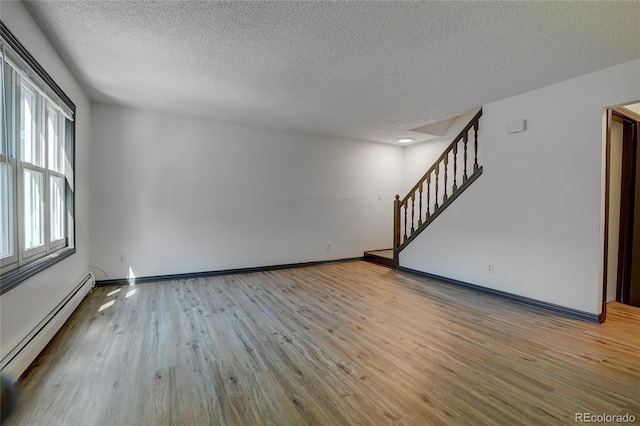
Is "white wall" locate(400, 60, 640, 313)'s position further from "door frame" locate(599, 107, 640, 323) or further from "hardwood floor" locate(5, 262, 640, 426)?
"door frame" locate(599, 107, 640, 323)

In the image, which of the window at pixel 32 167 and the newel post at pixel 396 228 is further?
the newel post at pixel 396 228

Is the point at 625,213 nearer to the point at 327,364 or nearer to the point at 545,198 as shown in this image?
the point at 545,198

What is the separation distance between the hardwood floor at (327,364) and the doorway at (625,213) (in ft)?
0.91

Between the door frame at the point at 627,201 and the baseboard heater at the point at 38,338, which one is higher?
the door frame at the point at 627,201

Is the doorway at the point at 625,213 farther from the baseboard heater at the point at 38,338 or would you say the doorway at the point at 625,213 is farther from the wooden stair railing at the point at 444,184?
the baseboard heater at the point at 38,338

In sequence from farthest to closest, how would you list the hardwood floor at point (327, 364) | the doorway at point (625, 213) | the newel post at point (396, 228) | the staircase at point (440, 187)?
the newel post at point (396, 228), the staircase at point (440, 187), the doorway at point (625, 213), the hardwood floor at point (327, 364)

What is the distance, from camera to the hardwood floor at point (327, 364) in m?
1.63

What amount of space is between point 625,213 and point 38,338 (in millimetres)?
5881

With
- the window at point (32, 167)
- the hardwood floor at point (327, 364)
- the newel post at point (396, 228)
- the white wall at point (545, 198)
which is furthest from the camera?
the newel post at point (396, 228)

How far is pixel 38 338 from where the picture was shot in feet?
7.10

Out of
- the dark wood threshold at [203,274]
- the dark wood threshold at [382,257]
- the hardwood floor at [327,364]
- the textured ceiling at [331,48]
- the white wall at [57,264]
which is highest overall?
the textured ceiling at [331,48]

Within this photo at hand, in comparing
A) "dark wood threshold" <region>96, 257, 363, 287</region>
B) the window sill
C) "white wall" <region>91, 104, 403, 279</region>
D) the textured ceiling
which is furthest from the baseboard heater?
the textured ceiling

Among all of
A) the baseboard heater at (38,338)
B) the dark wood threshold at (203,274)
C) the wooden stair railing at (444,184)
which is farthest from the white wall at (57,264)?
the wooden stair railing at (444,184)

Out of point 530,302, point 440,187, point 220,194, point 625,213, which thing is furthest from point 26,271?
point 625,213
